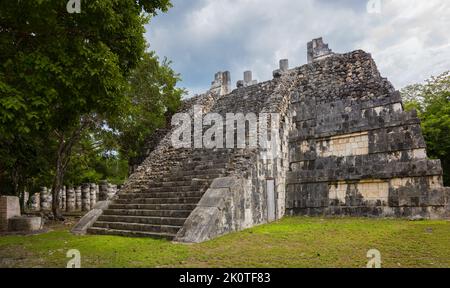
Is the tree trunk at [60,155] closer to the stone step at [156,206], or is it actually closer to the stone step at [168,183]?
the stone step at [168,183]

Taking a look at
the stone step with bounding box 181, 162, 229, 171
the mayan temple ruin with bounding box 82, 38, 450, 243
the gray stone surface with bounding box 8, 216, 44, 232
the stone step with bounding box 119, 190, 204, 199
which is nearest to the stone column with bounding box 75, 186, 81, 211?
the mayan temple ruin with bounding box 82, 38, 450, 243

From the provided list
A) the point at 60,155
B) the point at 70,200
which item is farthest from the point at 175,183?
the point at 70,200

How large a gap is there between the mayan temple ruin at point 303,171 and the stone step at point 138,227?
33 millimetres

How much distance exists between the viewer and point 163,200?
11109 millimetres

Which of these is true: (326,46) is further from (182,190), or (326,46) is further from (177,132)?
(182,190)

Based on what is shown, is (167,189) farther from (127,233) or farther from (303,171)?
(303,171)

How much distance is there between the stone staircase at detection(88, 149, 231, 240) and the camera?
32.3 feet

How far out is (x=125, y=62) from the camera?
A: 855 cm

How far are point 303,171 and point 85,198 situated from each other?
51.1 feet

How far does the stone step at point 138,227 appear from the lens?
9306mm

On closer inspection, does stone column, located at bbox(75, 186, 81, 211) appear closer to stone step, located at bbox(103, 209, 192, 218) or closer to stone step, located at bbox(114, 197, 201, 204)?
stone step, located at bbox(114, 197, 201, 204)

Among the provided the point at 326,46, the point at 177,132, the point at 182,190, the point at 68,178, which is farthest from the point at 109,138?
the point at 326,46

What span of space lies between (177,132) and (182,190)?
5470 millimetres

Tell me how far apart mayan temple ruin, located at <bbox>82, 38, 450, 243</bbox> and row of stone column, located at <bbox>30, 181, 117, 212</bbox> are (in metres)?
8.61
